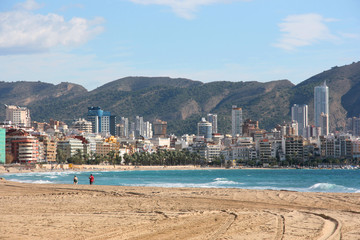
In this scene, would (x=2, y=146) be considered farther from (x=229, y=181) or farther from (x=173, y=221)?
(x=173, y=221)

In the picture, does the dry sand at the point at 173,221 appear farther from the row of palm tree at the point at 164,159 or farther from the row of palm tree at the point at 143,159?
the row of palm tree at the point at 164,159

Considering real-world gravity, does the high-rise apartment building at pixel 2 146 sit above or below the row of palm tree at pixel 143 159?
above

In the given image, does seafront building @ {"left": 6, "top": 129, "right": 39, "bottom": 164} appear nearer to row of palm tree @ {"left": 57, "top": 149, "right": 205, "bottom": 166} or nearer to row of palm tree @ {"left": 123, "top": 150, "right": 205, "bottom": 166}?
row of palm tree @ {"left": 57, "top": 149, "right": 205, "bottom": 166}

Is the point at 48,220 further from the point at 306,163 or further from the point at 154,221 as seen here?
the point at 306,163

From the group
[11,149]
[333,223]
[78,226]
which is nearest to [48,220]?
[78,226]

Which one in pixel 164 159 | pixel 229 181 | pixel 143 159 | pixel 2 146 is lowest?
pixel 164 159

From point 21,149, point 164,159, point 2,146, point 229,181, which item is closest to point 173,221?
point 229,181

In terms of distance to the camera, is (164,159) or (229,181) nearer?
(229,181)

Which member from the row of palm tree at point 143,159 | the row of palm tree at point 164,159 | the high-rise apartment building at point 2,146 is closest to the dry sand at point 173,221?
the high-rise apartment building at point 2,146

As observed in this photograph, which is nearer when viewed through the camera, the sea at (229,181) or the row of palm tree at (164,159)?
the sea at (229,181)

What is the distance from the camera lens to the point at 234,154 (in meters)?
200

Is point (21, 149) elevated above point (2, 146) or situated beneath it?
situated beneath

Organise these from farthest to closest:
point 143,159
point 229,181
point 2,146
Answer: point 143,159 < point 2,146 < point 229,181

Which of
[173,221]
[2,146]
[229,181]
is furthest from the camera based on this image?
[2,146]
